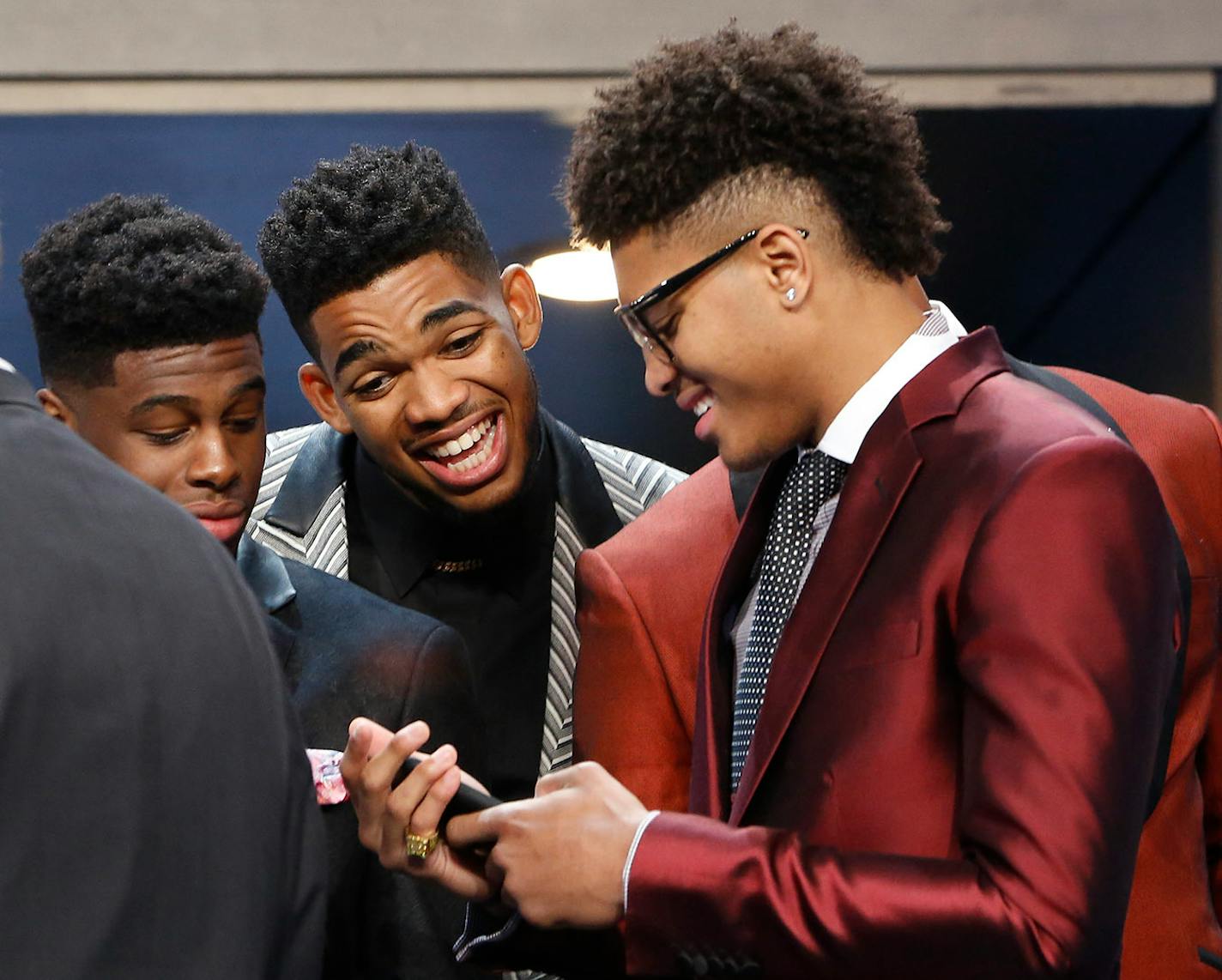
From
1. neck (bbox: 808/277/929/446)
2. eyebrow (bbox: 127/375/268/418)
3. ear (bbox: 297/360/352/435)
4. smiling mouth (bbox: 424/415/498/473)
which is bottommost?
smiling mouth (bbox: 424/415/498/473)

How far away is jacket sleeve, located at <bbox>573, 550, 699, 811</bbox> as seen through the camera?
202cm

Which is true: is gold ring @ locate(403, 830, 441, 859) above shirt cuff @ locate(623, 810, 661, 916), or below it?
below

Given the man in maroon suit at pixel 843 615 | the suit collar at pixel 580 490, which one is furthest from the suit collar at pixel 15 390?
the suit collar at pixel 580 490

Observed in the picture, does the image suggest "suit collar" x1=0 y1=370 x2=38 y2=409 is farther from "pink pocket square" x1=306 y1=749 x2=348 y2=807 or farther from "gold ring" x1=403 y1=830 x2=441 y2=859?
"pink pocket square" x1=306 y1=749 x2=348 y2=807

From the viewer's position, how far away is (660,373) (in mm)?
1764

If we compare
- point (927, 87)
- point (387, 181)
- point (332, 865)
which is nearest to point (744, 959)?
point (332, 865)

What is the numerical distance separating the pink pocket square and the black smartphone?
393mm

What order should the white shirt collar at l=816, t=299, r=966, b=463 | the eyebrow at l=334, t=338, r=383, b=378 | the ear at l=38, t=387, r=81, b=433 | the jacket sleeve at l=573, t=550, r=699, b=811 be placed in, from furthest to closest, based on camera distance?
the eyebrow at l=334, t=338, r=383, b=378
the ear at l=38, t=387, r=81, b=433
the jacket sleeve at l=573, t=550, r=699, b=811
the white shirt collar at l=816, t=299, r=966, b=463

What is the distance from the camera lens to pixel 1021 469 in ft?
4.70

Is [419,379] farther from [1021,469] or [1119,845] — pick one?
[1119,845]

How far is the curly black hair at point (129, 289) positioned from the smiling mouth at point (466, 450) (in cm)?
34

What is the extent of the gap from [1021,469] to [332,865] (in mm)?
1122

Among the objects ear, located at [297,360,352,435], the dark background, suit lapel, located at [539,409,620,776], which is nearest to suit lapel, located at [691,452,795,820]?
suit lapel, located at [539,409,620,776]

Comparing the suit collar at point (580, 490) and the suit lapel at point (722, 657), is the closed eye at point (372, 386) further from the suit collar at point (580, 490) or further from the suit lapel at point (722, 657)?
the suit lapel at point (722, 657)
